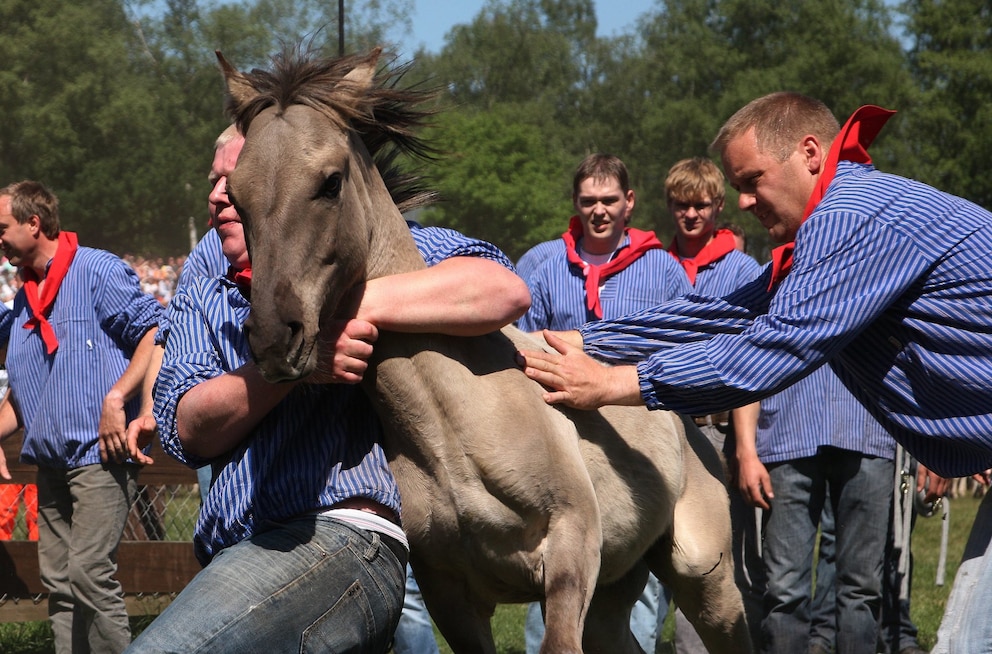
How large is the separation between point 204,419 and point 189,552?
4466 mm

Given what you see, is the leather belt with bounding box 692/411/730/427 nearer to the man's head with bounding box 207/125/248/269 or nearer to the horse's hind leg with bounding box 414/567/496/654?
the horse's hind leg with bounding box 414/567/496/654

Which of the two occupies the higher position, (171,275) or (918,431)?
(918,431)

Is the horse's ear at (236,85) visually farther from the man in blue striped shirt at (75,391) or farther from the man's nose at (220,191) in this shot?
the man in blue striped shirt at (75,391)

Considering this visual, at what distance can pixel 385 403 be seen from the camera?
3.20 meters

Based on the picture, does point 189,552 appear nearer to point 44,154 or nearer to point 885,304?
point 885,304

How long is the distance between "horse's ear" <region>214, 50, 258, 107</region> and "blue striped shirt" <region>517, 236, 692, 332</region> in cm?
299

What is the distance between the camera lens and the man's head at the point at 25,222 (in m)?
6.17

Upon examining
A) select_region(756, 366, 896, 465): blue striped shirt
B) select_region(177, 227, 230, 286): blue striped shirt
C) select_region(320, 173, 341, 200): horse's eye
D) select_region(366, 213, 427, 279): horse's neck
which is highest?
select_region(320, 173, 341, 200): horse's eye

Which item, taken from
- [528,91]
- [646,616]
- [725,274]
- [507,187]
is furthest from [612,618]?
[528,91]

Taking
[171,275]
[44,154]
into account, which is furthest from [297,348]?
[44,154]

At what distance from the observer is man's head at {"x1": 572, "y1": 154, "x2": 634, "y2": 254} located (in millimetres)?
6121

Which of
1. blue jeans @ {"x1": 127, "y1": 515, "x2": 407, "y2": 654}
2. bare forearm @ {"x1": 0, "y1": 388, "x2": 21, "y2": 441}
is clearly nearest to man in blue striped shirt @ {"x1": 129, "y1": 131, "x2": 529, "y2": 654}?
blue jeans @ {"x1": 127, "y1": 515, "x2": 407, "y2": 654}

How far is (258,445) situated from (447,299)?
2.11 feet

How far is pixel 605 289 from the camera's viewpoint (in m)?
5.97
